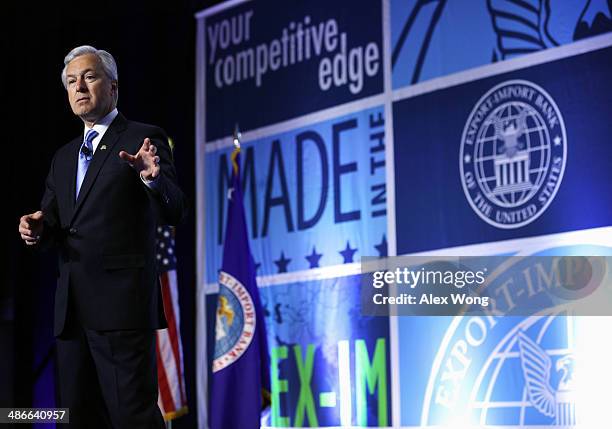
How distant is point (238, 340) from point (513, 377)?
1.55 meters

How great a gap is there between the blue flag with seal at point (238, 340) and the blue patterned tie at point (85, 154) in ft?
8.25

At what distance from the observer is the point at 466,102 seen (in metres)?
4.83

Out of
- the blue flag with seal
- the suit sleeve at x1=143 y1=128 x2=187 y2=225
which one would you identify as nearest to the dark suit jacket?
the suit sleeve at x1=143 y1=128 x2=187 y2=225

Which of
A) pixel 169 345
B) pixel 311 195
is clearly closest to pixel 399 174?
pixel 311 195

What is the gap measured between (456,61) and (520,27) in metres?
0.38

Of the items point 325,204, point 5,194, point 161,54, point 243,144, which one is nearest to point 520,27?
point 325,204

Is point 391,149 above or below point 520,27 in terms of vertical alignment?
below

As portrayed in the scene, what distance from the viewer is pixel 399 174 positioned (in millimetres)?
5078

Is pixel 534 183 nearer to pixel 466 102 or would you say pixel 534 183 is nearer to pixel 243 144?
pixel 466 102

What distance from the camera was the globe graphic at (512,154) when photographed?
455cm

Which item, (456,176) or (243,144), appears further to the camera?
(243,144)

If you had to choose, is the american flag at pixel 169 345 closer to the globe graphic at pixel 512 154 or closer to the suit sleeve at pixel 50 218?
the globe graphic at pixel 512 154

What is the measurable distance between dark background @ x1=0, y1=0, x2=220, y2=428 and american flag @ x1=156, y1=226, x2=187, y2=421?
0.57 metres

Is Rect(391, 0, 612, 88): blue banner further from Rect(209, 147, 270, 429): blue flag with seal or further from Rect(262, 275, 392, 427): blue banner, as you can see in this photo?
Rect(262, 275, 392, 427): blue banner
